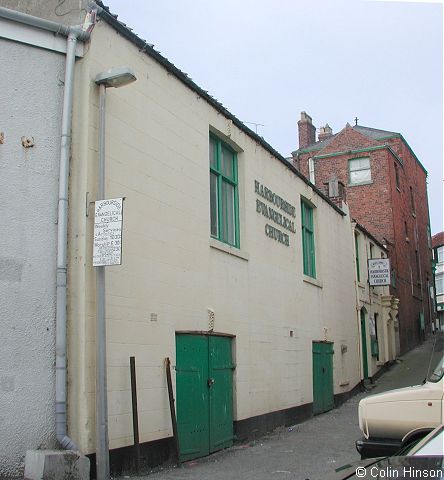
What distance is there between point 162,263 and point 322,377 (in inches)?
347

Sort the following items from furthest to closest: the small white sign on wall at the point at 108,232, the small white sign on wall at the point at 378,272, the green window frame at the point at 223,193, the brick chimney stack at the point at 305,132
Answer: the brick chimney stack at the point at 305,132, the small white sign on wall at the point at 378,272, the green window frame at the point at 223,193, the small white sign on wall at the point at 108,232

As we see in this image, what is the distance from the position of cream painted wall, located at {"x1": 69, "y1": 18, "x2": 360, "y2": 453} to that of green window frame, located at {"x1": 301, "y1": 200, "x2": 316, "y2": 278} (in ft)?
5.47

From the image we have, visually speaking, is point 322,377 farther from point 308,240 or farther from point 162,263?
point 162,263

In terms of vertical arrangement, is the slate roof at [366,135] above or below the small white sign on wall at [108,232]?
above

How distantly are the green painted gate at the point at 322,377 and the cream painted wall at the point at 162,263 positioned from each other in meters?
0.99

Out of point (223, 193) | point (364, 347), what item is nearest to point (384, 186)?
point (364, 347)

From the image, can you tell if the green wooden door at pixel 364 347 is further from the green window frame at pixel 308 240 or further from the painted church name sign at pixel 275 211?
the painted church name sign at pixel 275 211

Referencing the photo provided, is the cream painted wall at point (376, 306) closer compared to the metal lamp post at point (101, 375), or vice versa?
the metal lamp post at point (101, 375)

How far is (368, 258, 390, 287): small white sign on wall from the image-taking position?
76.4 ft

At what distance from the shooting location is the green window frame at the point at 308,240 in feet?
54.4

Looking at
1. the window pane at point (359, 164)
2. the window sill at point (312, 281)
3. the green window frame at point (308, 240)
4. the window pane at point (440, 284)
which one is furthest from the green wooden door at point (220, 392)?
the window pane at point (440, 284)

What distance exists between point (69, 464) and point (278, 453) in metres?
4.59

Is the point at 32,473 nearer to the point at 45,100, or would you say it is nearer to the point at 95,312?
the point at 95,312

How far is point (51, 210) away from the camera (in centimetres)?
762
